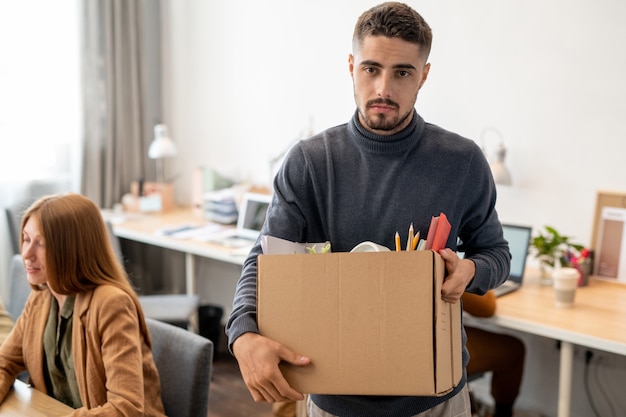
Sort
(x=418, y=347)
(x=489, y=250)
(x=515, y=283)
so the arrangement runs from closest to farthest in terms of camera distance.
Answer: (x=418, y=347), (x=489, y=250), (x=515, y=283)

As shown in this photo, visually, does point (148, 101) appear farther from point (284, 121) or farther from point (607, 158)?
point (607, 158)

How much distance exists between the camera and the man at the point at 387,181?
1211mm

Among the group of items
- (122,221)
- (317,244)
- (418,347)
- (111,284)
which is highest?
(317,244)

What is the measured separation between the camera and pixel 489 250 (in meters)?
1.32

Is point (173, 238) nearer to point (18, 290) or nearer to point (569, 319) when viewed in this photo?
point (18, 290)

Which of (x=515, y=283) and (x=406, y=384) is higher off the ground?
(x=406, y=384)

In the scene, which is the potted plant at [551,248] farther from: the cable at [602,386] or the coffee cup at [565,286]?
the cable at [602,386]

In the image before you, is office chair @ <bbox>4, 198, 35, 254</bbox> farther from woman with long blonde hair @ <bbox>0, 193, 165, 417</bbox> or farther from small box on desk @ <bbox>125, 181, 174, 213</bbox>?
woman with long blonde hair @ <bbox>0, 193, 165, 417</bbox>

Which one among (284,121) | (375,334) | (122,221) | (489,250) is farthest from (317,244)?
(122,221)

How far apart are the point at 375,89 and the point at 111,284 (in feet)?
3.01

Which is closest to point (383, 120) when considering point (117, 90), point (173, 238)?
point (173, 238)

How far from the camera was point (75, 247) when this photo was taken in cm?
177

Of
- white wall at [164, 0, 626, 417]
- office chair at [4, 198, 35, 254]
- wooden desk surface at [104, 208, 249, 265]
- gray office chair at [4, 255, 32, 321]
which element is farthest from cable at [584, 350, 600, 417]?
office chair at [4, 198, 35, 254]

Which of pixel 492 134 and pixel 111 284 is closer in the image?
pixel 111 284
